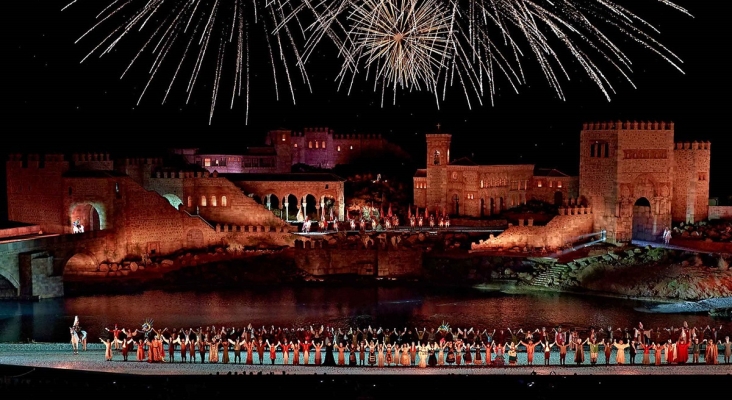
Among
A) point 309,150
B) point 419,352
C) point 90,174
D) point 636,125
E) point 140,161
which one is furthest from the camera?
point 309,150

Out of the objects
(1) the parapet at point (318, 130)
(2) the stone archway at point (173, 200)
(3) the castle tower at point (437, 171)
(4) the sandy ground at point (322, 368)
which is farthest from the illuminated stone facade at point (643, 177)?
(4) the sandy ground at point (322, 368)

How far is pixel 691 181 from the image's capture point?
49.5 m

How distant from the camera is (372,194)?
56.6 metres

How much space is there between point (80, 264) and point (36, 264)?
4240 millimetres

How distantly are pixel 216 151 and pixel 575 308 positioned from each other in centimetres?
2815

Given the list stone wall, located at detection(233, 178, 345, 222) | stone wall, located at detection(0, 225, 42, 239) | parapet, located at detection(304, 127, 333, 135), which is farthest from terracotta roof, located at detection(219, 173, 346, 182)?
stone wall, located at detection(0, 225, 42, 239)

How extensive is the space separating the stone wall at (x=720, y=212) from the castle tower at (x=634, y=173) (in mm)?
2502

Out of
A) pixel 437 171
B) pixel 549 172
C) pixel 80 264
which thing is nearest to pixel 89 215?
pixel 80 264
